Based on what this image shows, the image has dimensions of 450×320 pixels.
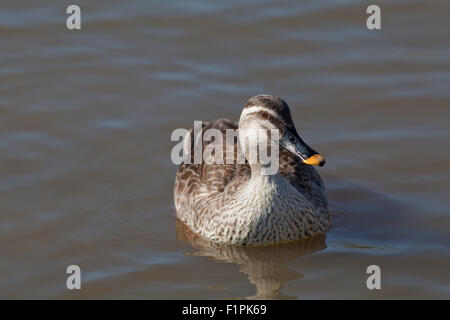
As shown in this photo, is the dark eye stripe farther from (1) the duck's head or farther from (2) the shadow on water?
(2) the shadow on water

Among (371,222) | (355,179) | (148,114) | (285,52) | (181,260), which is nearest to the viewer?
(181,260)

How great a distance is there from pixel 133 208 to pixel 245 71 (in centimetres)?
339

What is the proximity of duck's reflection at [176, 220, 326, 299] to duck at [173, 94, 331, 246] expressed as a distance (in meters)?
0.08

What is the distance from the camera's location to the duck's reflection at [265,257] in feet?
29.4

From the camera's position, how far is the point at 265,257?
9438mm

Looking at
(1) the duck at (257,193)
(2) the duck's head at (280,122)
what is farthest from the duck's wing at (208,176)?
(2) the duck's head at (280,122)

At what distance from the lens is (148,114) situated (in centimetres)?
1202

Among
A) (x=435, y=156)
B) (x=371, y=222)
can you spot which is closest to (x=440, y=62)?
(x=435, y=156)

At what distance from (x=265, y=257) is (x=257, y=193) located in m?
0.72

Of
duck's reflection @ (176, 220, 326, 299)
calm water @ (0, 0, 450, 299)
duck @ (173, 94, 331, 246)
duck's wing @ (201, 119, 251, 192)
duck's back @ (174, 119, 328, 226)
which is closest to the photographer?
duck @ (173, 94, 331, 246)

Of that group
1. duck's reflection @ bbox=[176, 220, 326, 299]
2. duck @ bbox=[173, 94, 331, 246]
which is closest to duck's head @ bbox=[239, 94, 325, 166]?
duck @ bbox=[173, 94, 331, 246]

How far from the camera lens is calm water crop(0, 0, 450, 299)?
911 centimetres

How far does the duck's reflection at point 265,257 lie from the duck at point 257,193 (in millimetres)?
82

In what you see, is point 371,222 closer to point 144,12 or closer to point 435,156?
point 435,156
